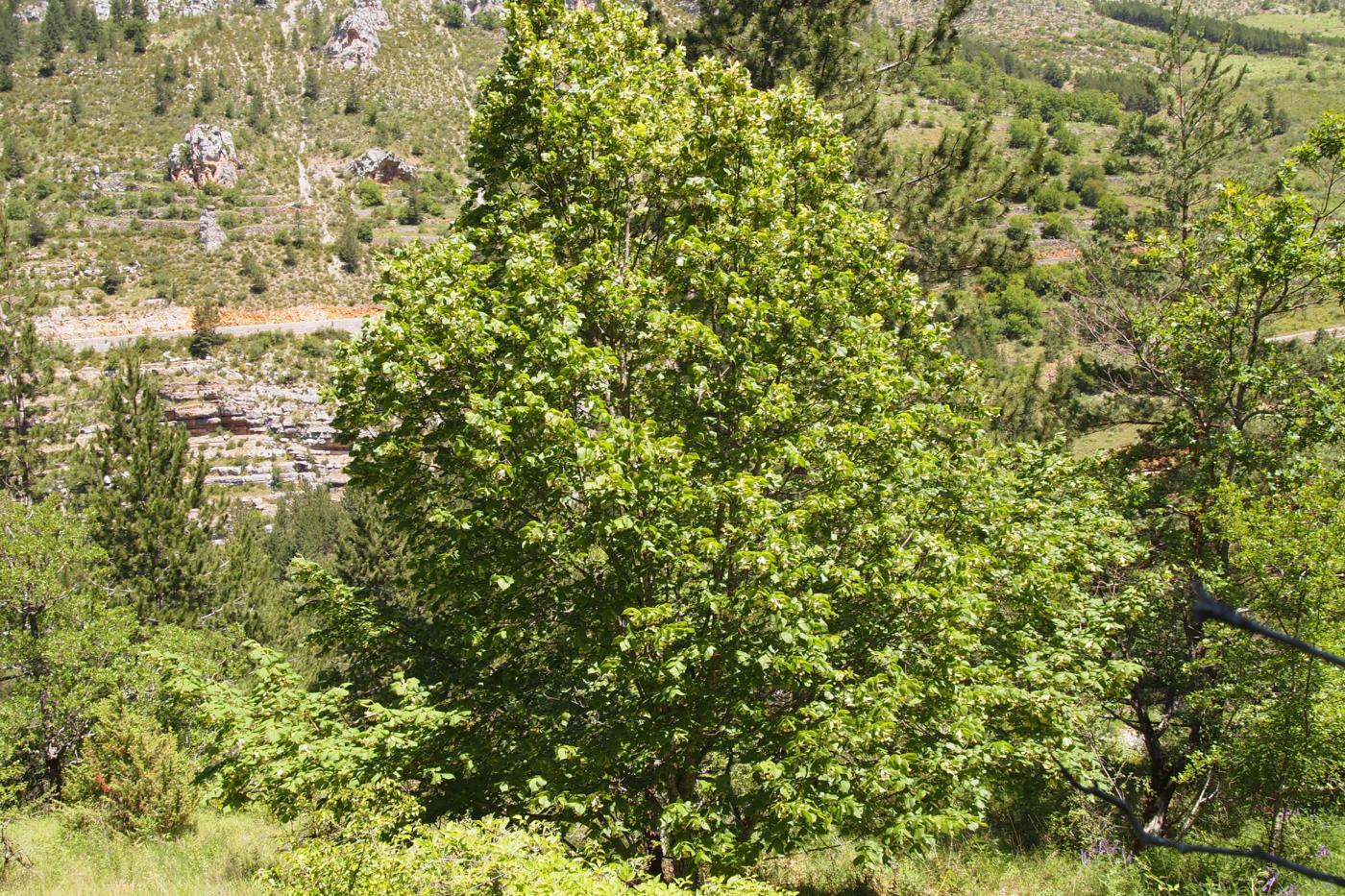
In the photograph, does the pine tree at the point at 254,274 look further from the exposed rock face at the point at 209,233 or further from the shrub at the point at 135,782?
the shrub at the point at 135,782

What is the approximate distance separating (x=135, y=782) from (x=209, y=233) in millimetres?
115064

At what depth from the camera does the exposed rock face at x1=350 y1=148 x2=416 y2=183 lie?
125750 millimetres

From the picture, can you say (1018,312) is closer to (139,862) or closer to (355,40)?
(139,862)

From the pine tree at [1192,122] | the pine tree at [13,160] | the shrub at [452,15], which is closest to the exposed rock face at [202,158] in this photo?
the pine tree at [13,160]

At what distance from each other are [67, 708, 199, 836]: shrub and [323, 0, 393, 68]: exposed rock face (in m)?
153

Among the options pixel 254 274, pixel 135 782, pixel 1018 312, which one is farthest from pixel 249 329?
pixel 135 782

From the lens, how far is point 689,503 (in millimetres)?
8148

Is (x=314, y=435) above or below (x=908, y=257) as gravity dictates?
below

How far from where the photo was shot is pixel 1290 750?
879 centimetres

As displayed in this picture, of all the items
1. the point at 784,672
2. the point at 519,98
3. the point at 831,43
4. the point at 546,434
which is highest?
the point at 831,43

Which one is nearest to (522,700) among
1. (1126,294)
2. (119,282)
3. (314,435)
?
(1126,294)

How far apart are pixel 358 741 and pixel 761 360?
Result: 559 cm

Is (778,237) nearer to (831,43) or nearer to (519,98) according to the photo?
(519,98)

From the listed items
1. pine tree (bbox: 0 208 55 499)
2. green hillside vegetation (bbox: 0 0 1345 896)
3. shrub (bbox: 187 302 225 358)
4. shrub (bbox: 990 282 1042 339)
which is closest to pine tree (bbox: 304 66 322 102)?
shrub (bbox: 187 302 225 358)
